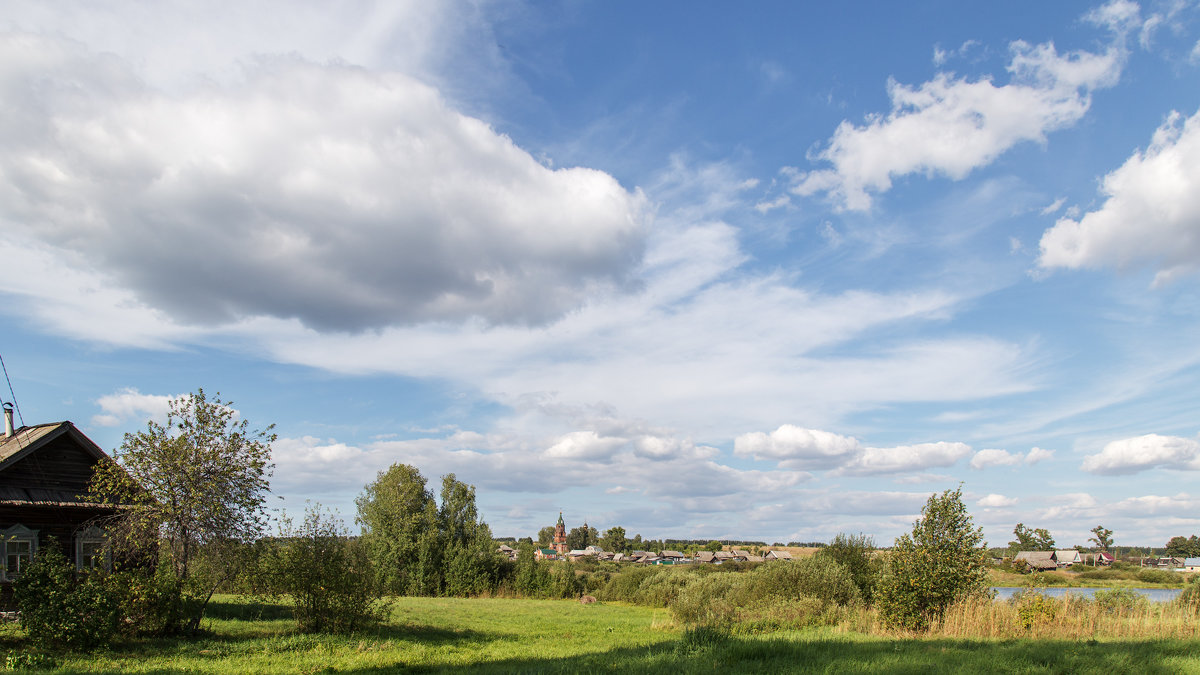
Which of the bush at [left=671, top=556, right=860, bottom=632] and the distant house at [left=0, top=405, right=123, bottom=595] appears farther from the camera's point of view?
the bush at [left=671, top=556, right=860, bottom=632]

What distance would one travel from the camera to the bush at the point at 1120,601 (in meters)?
18.4

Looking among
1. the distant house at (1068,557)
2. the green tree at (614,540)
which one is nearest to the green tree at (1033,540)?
the distant house at (1068,557)

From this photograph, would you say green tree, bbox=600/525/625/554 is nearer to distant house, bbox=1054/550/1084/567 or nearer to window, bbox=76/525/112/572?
distant house, bbox=1054/550/1084/567

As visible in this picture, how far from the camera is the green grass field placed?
35.8 ft

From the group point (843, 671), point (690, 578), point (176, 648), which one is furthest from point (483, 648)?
point (690, 578)

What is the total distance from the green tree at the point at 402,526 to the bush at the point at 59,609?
30417mm

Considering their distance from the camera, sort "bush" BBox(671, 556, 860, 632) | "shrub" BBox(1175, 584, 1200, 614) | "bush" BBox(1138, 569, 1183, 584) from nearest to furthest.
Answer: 1. "shrub" BBox(1175, 584, 1200, 614)
2. "bush" BBox(671, 556, 860, 632)
3. "bush" BBox(1138, 569, 1183, 584)

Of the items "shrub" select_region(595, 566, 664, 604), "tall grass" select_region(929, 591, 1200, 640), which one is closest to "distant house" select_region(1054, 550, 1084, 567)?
"shrub" select_region(595, 566, 664, 604)

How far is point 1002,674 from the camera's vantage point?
10.2 meters

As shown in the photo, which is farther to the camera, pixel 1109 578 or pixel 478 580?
pixel 1109 578

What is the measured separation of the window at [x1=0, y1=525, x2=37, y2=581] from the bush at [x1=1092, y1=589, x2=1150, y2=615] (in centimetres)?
3066

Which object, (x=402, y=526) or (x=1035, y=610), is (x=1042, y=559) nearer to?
(x=402, y=526)

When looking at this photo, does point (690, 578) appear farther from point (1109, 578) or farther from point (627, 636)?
point (1109, 578)

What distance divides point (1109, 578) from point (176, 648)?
83.0 m
